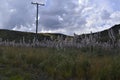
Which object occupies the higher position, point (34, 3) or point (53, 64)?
point (34, 3)

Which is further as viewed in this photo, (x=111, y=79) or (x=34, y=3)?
(x=34, y=3)

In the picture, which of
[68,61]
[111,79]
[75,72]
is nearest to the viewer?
[111,79]

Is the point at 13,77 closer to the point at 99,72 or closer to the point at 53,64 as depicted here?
the point at 53,64

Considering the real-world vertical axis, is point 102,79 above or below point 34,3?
below

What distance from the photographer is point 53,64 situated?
16359 millimetres

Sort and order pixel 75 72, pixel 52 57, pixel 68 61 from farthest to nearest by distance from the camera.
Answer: pixel 52 57 → pixel 68 61 → pixel 75 72

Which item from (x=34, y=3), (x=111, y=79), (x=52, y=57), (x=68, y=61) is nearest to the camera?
(x=111, y=79)

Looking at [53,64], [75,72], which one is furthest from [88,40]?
[75,72]

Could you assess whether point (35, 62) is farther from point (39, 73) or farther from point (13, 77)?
point (13, 77)

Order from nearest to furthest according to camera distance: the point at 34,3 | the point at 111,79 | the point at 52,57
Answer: the point at 111,79, the point at 52,57, the point at 34,3

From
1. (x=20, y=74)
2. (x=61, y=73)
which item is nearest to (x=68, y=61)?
(x=61, y=73)

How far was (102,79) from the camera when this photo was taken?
13031 millimetres

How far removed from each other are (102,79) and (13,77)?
3.71 meters

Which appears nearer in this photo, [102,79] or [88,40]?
[102,79]
